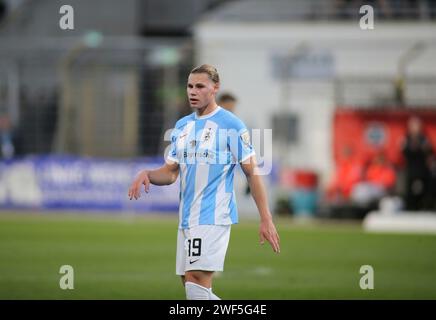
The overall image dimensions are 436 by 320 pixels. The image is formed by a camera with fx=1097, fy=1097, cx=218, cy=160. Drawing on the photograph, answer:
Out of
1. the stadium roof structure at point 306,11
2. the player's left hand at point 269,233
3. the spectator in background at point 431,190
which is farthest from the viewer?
the stadium roof structure at point 306,11

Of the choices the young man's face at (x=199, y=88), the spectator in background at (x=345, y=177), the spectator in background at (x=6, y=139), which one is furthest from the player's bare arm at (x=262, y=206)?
the spectator in background at (x=6, y=139)

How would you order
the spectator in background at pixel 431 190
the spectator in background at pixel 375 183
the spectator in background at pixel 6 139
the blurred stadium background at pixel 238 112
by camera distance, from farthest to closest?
the spectator in background at pixel 6 139 → the spectator in background at pixel 431 190 → the spectator in background at pixel 375 183 → the blurred stadium background at pixel 238 112

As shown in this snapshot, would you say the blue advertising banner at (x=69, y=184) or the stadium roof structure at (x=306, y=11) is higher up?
the stadium roof structure at (x=306, y=11)

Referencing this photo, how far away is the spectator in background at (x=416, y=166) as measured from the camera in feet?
89.4

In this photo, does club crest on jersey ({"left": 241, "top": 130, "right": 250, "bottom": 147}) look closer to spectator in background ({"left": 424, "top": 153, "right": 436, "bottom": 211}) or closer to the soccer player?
the soccer player

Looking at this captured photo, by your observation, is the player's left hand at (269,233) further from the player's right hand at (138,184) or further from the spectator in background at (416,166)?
the spectator in background at (416,166)

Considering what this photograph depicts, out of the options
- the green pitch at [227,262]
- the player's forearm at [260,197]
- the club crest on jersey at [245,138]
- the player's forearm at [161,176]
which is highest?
the club crest on jersey at [245,138]

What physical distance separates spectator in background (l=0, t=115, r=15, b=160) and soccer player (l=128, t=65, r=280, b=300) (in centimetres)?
2288

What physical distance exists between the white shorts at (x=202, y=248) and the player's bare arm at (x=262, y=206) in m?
0.33

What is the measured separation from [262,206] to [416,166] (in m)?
19.2

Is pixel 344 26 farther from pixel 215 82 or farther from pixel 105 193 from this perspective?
pixel 215 82

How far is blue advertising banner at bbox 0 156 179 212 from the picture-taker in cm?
3039
